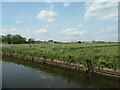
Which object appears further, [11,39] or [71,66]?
[11,39]

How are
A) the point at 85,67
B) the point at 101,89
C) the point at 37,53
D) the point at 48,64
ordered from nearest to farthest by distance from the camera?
the point at 101,89, the point at 85,67, the point at 48,64, the point at 37,53

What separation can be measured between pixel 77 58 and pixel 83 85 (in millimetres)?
6566

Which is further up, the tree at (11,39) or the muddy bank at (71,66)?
the tree at (11,39)

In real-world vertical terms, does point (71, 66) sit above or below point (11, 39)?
below

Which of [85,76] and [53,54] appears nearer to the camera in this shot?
[85,76]

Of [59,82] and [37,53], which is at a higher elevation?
[37,53]

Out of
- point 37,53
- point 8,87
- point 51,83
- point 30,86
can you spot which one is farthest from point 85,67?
point 37,53

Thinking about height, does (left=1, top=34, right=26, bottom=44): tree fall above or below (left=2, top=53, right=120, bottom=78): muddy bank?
above

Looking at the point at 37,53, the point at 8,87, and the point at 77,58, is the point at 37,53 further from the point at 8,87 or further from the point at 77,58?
the point at 8,87

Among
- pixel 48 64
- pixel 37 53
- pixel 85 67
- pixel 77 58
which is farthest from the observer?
pixel 37 53

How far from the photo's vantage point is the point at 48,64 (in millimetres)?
26797

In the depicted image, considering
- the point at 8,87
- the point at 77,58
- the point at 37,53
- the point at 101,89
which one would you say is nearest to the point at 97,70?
the point at 77,58

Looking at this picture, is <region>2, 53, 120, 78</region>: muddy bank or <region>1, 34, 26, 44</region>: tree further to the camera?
<region>1, 34, 26, 44</region>: tree

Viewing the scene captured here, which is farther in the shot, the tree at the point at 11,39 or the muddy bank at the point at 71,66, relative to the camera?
the tree at the point at 11,39
